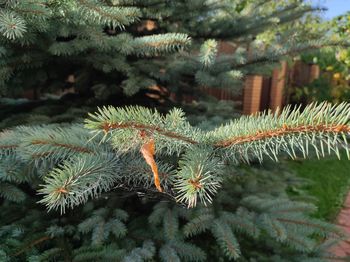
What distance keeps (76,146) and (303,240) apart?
3.87 feet

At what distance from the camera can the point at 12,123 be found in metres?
2.11

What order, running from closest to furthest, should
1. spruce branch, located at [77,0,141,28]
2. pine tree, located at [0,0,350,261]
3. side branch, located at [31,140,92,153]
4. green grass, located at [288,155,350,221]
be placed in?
pine tree, located at [0,0,350,261]
side branch, located at [31,140,92,153]
spruce branch, located at [77,0,141,28]
green grass, located at [288,155,350,221]

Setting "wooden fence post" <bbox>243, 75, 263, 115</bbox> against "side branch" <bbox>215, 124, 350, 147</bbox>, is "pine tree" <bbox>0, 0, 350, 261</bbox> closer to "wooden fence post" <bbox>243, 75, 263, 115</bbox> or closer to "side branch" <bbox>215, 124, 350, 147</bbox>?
"side branch" <bbox>215, 124, 350, 147</bbox>

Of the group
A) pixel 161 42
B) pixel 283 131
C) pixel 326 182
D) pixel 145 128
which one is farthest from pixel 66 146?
pixel 326 182

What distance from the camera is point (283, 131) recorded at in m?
0.84

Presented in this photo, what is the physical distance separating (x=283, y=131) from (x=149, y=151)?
0.32m

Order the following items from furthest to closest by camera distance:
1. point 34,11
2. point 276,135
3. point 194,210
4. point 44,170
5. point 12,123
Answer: point 12,123, point 194,210, point 34,11, point 44,170, point 276,135

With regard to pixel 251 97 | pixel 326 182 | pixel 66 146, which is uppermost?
pixel 251 97

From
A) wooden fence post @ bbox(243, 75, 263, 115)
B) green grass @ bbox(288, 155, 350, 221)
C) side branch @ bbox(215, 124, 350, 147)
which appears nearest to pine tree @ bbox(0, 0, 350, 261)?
side branch @ bbox(215, 124, 350, 147)

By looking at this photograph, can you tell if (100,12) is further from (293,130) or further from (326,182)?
(326,182)

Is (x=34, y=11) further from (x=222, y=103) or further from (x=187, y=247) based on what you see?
(x=222, y=103)

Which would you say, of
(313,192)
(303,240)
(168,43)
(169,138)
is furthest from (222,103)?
(313,192)

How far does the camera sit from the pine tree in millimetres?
903

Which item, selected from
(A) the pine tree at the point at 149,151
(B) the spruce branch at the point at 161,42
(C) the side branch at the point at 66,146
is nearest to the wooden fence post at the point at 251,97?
(A) the pine tree at the point at 149,151
